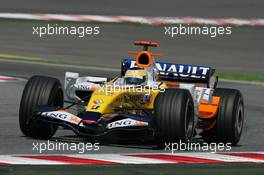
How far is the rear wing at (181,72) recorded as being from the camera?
14.3 m

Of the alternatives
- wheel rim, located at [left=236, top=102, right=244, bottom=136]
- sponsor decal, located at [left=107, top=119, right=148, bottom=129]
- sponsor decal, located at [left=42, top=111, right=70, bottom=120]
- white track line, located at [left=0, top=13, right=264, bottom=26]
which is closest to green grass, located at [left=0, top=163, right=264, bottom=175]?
sponsor decal, located at [left=107, top=119, right=148, bottom=129]

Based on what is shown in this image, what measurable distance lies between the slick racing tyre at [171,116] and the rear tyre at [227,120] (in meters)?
1.05

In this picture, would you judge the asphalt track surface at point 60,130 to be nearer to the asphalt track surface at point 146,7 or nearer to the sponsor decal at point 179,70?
the sponsor decal at point 179,70

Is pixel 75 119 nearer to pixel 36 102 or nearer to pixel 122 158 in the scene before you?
pixel 36 102

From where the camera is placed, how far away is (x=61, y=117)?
41.2ft

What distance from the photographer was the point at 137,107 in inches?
520

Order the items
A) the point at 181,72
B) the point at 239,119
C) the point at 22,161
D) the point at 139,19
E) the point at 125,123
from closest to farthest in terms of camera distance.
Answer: the point at 22,161 → the point at 125,123 → the point at 239,119 → the point at 181,72 → the point at 139,19

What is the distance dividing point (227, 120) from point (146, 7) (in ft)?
65.8

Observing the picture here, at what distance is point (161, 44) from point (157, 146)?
49.8ft

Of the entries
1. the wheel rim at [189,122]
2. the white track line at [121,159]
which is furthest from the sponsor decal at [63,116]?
the wheel rim at [189,122]

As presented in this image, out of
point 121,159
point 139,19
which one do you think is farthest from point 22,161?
point 139,19

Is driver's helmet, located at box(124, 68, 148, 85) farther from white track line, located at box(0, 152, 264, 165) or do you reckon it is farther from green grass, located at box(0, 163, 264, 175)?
green grass, located at box(0, 163, 264, 175)

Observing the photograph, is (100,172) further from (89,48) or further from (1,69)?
(89,48)

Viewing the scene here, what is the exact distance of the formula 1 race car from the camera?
40.0 ft
